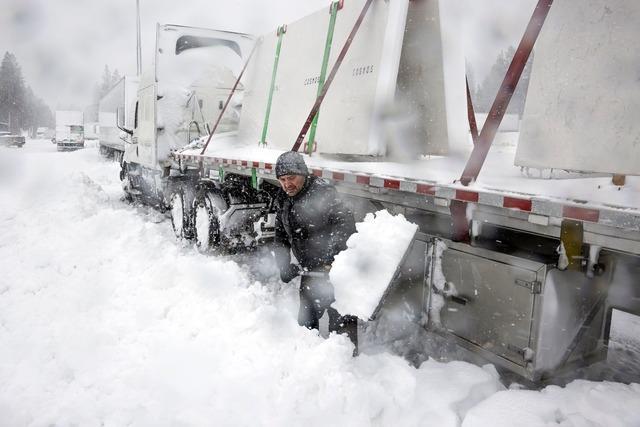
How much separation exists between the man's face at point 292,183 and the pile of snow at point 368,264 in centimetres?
63

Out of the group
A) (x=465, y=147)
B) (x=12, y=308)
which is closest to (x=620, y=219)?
(x=465, y=147)

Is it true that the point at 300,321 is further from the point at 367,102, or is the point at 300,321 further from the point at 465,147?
the point at 465,147

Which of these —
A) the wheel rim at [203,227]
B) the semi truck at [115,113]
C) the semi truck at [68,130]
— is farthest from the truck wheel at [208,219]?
the semi truck at [68,130]

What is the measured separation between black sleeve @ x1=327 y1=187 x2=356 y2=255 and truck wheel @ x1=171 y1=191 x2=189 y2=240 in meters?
4.52

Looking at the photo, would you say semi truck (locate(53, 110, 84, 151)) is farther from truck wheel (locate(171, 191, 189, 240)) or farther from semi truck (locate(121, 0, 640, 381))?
semi truck (locate(121, 0, 640, 381))

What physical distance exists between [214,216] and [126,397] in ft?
12.1

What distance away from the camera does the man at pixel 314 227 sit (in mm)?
3432

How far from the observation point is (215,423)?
2.77 m

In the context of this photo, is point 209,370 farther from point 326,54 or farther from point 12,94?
point 12,94

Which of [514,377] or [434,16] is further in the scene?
[434,16]

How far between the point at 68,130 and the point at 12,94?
1357 inches

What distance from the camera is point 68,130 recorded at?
133 ft

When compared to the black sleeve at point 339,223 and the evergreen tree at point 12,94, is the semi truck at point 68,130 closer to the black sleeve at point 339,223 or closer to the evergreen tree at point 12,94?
the evergreen tree at point 12,94

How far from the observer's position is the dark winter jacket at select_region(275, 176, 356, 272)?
3443 mm
